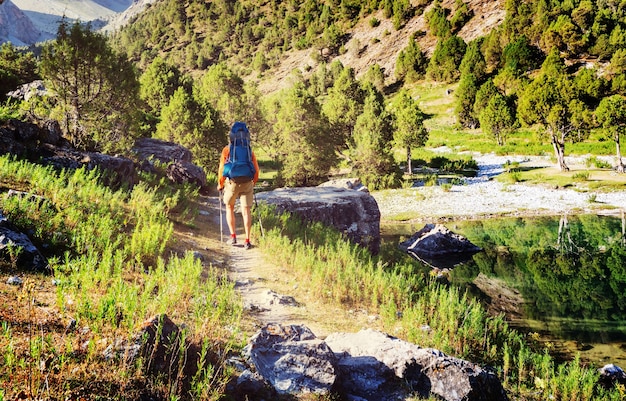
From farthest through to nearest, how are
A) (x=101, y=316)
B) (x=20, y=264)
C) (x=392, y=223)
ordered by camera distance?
1. (x=392, y=223)
2. (x=20, y=264)
3. (x=101, y=316)

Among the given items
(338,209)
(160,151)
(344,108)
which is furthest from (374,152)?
(160,151)

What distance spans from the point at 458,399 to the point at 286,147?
31.2 meters

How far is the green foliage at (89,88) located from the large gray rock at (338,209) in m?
7.23

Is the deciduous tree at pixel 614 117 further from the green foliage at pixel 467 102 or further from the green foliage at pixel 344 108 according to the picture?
the green foliage at pixel 467 102

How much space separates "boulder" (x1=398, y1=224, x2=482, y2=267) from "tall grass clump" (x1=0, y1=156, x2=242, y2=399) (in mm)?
13668

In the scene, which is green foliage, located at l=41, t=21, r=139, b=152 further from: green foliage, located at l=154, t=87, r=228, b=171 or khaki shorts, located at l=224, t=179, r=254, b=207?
green foliage, located at l=154, t=87, r=228, b=171

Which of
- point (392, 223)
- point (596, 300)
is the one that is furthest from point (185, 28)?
point (596, 300)

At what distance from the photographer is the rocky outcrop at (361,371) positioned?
3594mm

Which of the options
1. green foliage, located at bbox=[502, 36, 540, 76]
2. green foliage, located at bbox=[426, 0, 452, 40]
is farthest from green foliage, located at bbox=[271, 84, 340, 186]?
green foliage, located at bbox=[426, 0, 452, 40]

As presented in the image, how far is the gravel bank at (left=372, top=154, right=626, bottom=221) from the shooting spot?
86.2 ft

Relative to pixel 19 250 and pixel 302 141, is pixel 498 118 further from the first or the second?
pixel 19 250

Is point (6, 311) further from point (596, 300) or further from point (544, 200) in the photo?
point (544, 200)

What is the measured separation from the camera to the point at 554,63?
182 ft

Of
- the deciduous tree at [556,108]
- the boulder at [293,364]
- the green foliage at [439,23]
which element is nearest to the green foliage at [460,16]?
the green foliage at [439,23]
